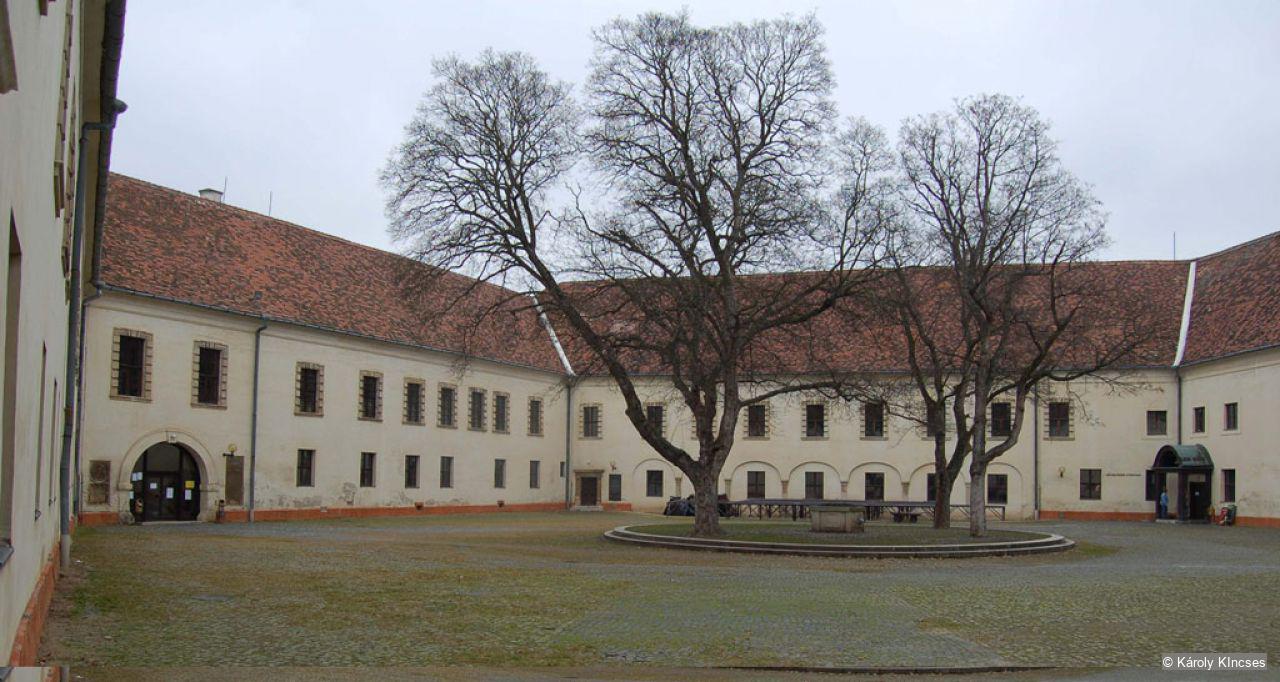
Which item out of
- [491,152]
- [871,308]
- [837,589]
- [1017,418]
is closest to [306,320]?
[491,152]

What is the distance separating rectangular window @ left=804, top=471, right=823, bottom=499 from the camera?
54906mm

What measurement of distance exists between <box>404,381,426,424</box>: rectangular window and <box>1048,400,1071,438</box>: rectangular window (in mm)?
27133

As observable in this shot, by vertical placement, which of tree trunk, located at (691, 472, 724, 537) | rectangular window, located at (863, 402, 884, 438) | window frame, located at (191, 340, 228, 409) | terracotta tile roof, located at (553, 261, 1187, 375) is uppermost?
terracotta tile roof, located at (553, 261, 1187, 375)

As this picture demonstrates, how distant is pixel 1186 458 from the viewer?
154 ft

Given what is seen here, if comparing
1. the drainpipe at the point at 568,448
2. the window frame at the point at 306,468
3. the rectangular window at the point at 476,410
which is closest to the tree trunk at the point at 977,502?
the window frame at the point at 306,468

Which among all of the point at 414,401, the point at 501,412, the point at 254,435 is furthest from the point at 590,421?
the point at 254,435

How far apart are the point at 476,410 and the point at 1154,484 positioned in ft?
95.8

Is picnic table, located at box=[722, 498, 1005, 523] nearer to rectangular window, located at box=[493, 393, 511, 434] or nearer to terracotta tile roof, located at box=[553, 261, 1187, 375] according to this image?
terracotta tile roof, located at box=[553, 261, 1187, 375]

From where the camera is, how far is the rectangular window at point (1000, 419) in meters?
52.9

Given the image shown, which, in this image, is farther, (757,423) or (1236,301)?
(757,423)

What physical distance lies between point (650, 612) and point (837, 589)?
4656 millimetres

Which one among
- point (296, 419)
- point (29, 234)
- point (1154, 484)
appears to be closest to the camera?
point (29, 234)

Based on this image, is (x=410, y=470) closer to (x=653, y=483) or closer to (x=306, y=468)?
(x=306, y=468)

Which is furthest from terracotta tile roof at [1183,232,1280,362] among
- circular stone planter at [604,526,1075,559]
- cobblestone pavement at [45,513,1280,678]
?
cobblestone pavement at [45,513,1280,678]
